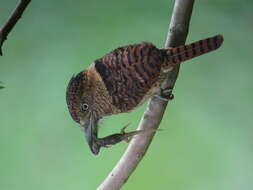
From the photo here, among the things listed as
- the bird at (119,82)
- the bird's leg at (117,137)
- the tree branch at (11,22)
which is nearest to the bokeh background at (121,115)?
the bird at (119,82)

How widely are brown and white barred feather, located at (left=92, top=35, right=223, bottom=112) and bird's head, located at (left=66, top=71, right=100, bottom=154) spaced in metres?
0.05

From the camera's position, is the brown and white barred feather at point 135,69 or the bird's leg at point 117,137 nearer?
the bird's leg at point 117,137

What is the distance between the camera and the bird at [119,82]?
109 cm

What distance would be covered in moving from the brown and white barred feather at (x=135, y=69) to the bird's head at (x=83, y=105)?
0.16 feet

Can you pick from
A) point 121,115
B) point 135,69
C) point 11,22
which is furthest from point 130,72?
point 121,115

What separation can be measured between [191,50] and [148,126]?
0.64ft

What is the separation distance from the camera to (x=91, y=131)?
43.9 inches

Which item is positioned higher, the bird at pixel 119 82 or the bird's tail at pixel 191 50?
the bird's tail at pixel 191 50

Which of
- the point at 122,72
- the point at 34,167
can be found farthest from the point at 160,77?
the point at 34,167

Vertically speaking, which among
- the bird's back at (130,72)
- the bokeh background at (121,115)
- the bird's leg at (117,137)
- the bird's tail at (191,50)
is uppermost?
the bird's tail at (191,50)

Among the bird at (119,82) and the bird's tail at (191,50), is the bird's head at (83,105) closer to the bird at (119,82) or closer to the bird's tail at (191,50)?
the bird at (119,82)

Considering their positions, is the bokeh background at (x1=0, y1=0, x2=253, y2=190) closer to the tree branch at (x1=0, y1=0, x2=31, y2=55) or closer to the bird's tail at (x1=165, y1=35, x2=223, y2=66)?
the bird's tail at (x1=165, y1=35, x2=223, y2=66)

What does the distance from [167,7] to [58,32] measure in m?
0.46

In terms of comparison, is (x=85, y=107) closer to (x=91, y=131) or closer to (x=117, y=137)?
(x=91, y=131)
